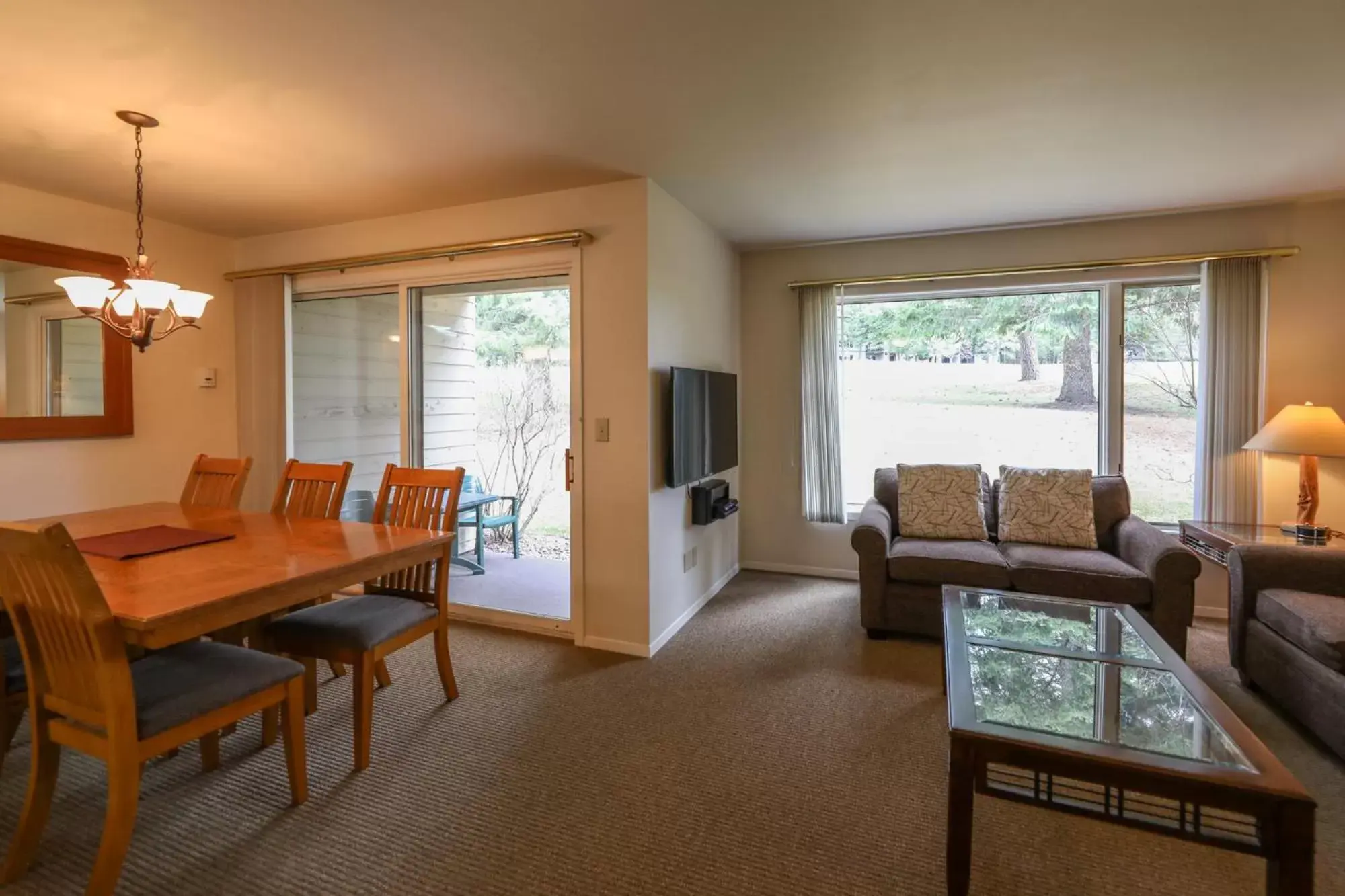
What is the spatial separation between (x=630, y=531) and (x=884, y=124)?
7.07ft

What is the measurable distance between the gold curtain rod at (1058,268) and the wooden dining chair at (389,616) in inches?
114

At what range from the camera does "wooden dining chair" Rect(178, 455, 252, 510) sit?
2.94m

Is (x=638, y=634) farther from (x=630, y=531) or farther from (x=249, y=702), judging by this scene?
(x=249, y=702)

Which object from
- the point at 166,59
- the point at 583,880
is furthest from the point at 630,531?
the point at 166,59

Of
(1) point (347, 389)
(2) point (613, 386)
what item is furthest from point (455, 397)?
(2) point (613, 386)

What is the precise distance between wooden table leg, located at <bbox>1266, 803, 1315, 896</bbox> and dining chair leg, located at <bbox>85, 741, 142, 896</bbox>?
258cm

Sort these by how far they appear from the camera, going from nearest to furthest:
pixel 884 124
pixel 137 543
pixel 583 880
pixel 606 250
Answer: pixel 583 880 → pixel 137 543 → pixel 884 124 → pixel 606 250

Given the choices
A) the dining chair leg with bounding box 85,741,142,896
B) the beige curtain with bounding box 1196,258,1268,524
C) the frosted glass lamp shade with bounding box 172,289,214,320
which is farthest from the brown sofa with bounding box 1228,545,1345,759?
the frosted glass lamp shade with bounding box 172,289,214,320

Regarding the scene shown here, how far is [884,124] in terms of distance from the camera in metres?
2.43

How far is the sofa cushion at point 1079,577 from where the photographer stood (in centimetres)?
286

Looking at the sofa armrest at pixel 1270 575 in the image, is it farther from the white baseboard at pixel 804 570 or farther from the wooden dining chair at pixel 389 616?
the wooden dining chair at pixel 389 616

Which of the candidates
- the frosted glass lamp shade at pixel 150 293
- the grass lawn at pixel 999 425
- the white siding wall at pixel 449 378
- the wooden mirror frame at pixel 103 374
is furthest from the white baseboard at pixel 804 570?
the wooden mirror frame at pixel 103 374

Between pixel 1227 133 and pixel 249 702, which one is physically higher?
pixel 1227 133

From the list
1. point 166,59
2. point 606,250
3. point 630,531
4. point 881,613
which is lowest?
point 881,613
